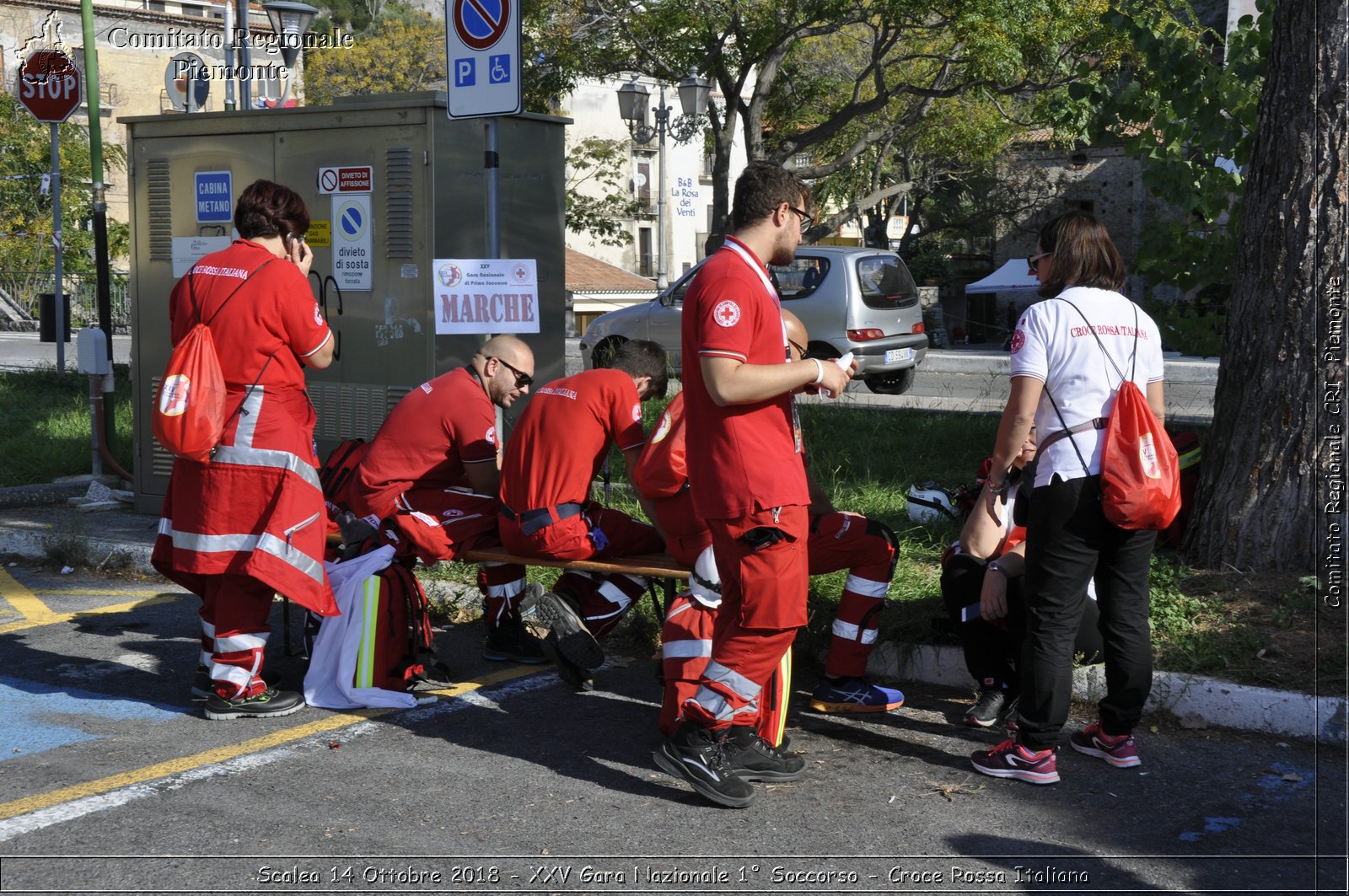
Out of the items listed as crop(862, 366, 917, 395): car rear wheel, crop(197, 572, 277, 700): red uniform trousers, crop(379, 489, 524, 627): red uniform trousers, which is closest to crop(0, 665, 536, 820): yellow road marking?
crop(197, 572, 277, 700): red uniform trousers

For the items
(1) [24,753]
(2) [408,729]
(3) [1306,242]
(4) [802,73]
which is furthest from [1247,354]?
(4) [802,73]

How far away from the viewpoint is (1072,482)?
14.0 ft

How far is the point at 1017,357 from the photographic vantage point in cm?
430

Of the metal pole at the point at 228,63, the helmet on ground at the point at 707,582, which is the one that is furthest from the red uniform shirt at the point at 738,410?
the metal pole at the point at 228,63

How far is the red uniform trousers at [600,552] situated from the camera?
5.49m

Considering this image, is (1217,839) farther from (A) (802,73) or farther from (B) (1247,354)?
(A) (802,73)

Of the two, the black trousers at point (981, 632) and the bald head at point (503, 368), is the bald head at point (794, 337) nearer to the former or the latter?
the black trousers at point (981, 632)

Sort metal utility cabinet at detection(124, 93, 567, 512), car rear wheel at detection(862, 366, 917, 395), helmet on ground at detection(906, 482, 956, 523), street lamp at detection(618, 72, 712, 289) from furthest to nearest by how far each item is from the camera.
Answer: street lamp at detection(618, 72, 712, 289) < car rear wheel at detection(862, 366, 917, 395) < metal utility cabinet at detection(124, 93, 567, 512) < helmet on ground at detection(906, 482, 956, 523)

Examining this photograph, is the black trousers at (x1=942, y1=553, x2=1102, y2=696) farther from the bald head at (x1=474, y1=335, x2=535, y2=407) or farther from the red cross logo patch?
the bald head at (x1=474, y1=335, x2=535, y2=407)

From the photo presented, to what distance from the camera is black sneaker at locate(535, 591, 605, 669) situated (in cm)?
528

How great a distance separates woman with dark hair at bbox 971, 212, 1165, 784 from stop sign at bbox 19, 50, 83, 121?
30.7 ft

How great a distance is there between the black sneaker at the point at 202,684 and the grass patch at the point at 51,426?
5044mm

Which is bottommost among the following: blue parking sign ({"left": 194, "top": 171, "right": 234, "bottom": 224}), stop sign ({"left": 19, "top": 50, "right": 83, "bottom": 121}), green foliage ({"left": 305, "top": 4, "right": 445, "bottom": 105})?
blue parking sign ({"left": 194, "top": 171, "right": 234, "bottom": 224})

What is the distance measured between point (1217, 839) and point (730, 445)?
1.83 metres
